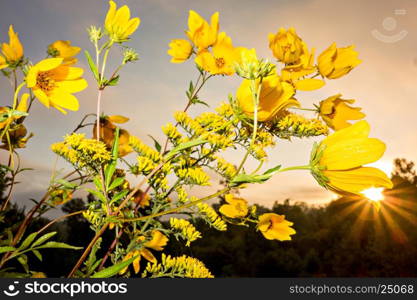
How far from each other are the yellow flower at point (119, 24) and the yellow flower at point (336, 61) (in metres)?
0.41

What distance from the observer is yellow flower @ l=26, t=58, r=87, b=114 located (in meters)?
0.63

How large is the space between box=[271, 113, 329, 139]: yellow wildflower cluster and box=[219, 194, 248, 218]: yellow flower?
28 cm

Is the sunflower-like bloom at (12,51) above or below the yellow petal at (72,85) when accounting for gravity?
above

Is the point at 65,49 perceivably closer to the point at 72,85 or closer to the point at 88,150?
the point at 72,85

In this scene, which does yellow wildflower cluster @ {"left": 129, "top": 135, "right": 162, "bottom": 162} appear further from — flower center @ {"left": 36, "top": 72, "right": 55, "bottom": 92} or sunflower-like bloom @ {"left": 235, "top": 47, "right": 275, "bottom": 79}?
sunflower-like bloom @ {"left": 235, "top": 47, "right": 275, "bottom": 79}

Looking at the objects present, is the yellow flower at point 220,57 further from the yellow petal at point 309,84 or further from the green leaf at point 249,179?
the green leaf at point 249,179

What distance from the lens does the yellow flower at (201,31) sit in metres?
0.84

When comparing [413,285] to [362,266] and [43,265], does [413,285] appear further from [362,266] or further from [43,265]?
[362,266]

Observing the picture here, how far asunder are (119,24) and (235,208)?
2.03ft

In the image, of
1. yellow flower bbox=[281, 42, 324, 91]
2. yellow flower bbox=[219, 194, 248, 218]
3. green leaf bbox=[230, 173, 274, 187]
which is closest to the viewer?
green leaf bbox=[230, 173, 274, 187]

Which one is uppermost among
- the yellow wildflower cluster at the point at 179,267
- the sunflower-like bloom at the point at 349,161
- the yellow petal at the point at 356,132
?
the yellow petal at the point at 356,132

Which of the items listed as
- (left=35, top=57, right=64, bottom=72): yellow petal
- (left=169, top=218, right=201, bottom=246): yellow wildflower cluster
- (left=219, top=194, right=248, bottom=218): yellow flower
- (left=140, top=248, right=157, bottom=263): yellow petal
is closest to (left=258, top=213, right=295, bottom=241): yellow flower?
(left=219, top=194, right=248, bottom=218): yellow flower

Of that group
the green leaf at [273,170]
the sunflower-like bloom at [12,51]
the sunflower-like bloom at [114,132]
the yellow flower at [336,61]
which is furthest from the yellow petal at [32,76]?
the yellow flower at [336,61]

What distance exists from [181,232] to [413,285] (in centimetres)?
61
